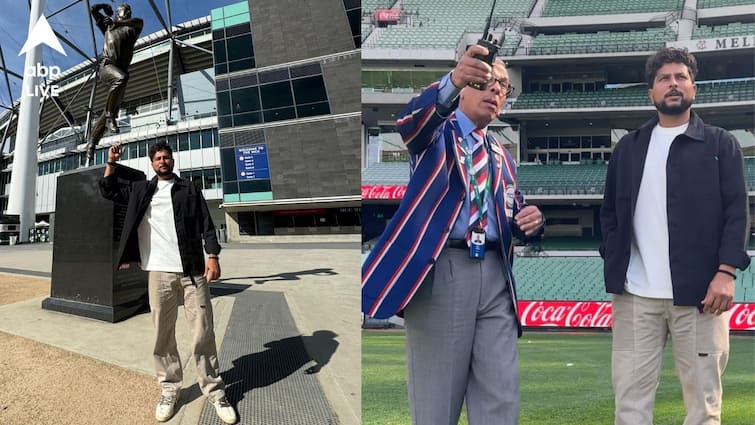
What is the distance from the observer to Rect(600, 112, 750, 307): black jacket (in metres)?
1.58

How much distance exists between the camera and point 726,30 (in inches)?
72.7

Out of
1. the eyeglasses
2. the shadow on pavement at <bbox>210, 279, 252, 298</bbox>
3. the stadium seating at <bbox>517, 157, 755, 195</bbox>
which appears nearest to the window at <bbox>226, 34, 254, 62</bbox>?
the shadow on pavement at <bbox>210, 279, 252, 298</bbox>

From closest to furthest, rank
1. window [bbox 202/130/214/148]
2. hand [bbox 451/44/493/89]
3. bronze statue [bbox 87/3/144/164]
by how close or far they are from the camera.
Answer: hand [bbox 451/44/493/89] → bronze statue [bbox 87/3/144/164] → window [bbox 202/130/214/148]

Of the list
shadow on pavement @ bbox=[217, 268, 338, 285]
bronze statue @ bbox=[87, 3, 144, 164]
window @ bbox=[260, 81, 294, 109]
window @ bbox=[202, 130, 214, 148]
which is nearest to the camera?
bronze statue @ bbox=[87, 3, 144, 164]

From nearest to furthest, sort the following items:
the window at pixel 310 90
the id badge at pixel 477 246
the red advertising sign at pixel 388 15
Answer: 1. the id badge at pixel 477 246
2. the red advertising sign at pixel 388 15
3. the window at pixel 310 90

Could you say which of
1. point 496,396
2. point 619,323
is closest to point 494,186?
point 496,396

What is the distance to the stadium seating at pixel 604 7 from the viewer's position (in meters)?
1.93

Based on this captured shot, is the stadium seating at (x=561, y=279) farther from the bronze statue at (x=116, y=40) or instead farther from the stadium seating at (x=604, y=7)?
the bronze statue at (x=116, y=40)

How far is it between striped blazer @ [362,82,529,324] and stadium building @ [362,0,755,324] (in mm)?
375

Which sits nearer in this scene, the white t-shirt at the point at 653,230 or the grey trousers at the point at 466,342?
the grey trousers at the point at 466,342

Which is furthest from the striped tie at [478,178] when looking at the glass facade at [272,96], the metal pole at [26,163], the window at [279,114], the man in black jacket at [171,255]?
the window at [279,114]

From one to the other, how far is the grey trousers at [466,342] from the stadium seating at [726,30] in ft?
4.52

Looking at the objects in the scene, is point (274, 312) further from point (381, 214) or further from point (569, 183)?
point (569, 183)

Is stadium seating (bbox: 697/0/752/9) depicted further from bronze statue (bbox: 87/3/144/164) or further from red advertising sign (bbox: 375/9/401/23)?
bronze statue (bbox: 87/3/144/164)
